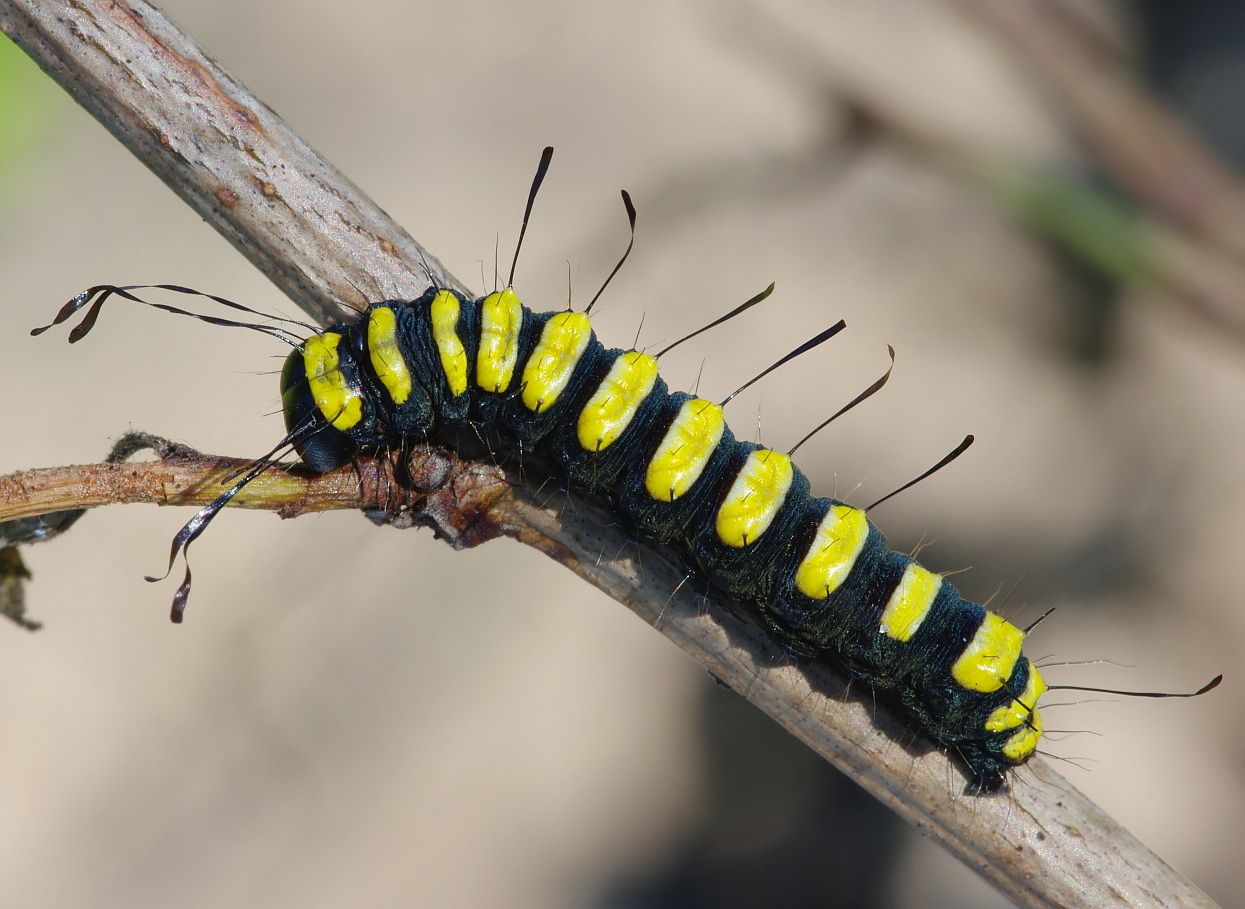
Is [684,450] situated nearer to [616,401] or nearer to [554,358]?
[616,401]

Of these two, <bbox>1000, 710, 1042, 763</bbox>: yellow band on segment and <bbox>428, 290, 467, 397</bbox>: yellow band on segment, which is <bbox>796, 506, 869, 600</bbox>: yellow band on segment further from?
<bbox>428, 290, 467, 397</bbox>: yellow band on segment

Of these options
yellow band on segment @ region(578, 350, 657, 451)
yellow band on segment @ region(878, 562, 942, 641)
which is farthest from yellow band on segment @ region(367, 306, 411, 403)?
yellow band on segment @ region(878, 562, 942, 641)

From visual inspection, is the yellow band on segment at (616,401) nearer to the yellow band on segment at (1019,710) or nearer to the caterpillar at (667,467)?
the caterpillar at (667,467)

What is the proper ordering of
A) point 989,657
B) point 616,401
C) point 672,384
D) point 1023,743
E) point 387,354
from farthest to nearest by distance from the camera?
point 672,384
point 989,657
point 1023,743
point 616,401
point 387,354

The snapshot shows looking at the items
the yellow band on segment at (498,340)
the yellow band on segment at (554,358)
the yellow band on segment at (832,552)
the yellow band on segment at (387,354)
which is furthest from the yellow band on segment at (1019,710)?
the yellow band on segment at (387,354)

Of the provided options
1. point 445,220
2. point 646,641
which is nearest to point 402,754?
point 646,641

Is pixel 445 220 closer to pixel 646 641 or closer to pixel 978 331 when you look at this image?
pixel 646 641

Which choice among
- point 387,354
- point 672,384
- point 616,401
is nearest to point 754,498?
point 616,401
